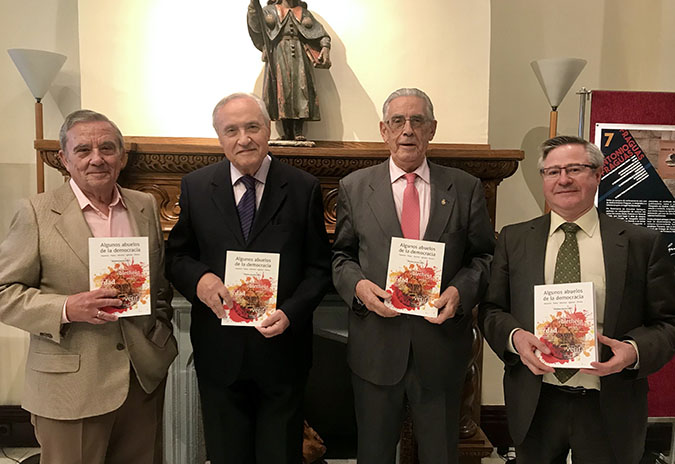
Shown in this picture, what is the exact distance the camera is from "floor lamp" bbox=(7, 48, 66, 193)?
274cm

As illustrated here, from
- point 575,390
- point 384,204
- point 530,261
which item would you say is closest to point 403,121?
point 384,204

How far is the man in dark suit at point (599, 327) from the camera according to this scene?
162 cm

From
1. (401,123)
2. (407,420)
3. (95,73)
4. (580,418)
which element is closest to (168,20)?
(95,73)

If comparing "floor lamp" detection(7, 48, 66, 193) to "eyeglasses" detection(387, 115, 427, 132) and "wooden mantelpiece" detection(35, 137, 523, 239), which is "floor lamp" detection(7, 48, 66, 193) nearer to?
"wooden mantelpiece" detection(35, 137, 523, 239)

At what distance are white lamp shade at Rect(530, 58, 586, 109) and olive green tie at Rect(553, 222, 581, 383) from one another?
1462 mm

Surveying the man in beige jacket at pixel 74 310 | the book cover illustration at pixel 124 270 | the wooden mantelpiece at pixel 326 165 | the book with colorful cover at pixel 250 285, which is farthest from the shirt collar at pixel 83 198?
the wooden mantelpiece at pixel 326 165

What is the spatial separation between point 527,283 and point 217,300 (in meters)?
0.99

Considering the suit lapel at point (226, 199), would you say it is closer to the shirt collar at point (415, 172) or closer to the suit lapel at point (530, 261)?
the shirt collar at point (415, 172)

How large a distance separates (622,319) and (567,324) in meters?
0.20

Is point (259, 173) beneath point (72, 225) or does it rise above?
above

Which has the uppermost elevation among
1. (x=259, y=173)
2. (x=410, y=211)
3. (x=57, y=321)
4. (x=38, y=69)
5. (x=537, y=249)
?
(x=38, y=69)

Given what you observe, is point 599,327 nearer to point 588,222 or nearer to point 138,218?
point 588,222

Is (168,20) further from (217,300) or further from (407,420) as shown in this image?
(407,420)

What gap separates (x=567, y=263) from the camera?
5.53 ft
